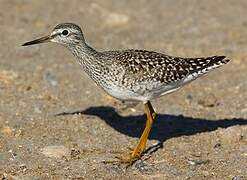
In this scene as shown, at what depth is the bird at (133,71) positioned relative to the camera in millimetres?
9008

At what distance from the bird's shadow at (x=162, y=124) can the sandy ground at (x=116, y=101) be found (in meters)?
0.02

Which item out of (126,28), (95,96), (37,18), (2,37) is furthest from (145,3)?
(95,96)

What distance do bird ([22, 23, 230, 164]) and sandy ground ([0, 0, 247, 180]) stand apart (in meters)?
0.62

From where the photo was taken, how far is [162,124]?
1056 cm

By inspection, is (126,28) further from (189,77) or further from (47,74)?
(189,77)

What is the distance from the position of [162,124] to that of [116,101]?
3.83 ft

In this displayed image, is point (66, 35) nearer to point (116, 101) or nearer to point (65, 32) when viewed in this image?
point (65, 32)

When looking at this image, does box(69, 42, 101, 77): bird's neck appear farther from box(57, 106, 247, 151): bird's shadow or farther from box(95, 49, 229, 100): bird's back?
box(57, 106, 247, 151): bird's shadow

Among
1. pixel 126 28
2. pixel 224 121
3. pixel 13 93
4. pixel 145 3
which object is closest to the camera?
pixel 224 121

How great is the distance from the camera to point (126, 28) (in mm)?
15047

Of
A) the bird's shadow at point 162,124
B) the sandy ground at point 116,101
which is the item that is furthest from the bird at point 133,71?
the bird's shadow at point 162,124

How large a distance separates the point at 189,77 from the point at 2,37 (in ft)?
19.5

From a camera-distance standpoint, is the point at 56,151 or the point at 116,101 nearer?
the point at 56,151

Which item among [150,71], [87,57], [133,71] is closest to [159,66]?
[150,71]
